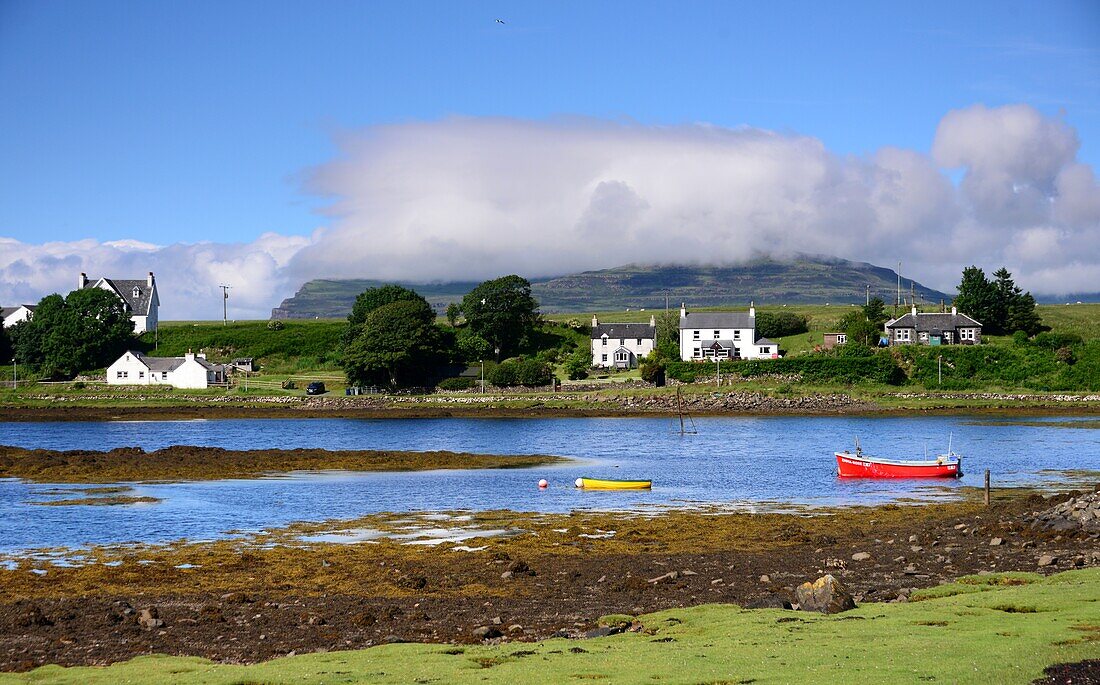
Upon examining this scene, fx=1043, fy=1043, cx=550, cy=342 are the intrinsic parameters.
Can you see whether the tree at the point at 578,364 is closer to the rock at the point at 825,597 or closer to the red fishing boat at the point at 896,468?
the red fishing boat at the point at 896,468

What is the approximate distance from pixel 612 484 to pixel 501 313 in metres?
101

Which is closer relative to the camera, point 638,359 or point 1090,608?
point 1090,608

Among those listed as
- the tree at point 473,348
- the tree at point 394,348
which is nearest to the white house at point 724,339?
the tree at point 473,348

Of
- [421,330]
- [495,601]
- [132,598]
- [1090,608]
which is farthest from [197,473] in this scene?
[421,330]

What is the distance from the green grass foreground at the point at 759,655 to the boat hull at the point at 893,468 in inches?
1322

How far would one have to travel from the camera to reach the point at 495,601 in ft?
78.4

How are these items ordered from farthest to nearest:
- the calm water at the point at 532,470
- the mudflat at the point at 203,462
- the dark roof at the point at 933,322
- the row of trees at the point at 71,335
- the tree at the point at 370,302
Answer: the row of trees at the point at 71,335 < the tree at the point at 370,302 < the dark roof at the point at 933,322 < the mudflat at the point at 203,462 < the calm water at the point at 532,470

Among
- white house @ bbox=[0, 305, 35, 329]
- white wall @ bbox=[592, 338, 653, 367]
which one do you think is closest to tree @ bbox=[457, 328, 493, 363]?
white wall @ bbox=[592, 338, 653, 367]

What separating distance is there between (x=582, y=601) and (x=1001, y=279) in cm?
13273

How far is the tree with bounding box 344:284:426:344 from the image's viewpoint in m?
142

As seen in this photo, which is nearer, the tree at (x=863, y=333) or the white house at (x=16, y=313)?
the tree at (x=863, y=333)

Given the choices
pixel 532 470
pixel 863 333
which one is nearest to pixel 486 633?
pixel 532 470

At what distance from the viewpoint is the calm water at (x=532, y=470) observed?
40391mm

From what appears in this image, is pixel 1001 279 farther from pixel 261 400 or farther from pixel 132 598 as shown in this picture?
pixel 132 598
